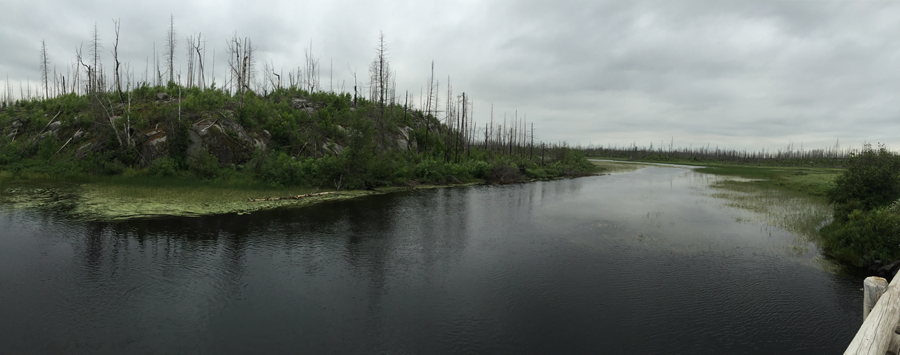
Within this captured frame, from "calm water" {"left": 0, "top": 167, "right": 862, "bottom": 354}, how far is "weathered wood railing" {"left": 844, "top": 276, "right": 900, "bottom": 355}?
3.86 meters

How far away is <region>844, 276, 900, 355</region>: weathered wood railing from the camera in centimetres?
414

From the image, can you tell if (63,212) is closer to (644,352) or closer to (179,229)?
(179,229)

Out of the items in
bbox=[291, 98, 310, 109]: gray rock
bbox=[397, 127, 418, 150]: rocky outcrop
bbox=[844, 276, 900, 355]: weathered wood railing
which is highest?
Result: bbox=[291, 98, 310, 109]: gray rock

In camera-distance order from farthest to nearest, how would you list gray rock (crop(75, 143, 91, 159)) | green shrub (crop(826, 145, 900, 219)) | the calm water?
gray rock (crop(75, 143, 91, 159))
green shrub (crop(826, 145, 900, 219))
the calm water

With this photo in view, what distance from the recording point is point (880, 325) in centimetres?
440

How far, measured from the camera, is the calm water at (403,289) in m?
8.68

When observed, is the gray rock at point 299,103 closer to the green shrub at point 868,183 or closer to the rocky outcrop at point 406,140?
the rocky outcrop at point 406,140

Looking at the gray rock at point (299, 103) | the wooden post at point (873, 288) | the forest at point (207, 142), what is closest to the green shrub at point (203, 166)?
the forest at point (207, 142)

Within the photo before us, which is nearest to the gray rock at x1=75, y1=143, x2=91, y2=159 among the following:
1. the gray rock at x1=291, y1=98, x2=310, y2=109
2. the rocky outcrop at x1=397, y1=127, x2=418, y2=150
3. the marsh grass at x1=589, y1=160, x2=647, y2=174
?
the gray rock at x1=291, y1=98, x2=310, y2=109

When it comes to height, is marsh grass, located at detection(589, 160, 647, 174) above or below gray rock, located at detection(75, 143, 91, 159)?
below

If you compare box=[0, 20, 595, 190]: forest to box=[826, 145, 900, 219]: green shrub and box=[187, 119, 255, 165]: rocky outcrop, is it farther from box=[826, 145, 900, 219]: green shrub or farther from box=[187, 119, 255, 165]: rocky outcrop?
box=[826, 145, 900, 219]: green shrub

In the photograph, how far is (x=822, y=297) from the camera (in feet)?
38.3

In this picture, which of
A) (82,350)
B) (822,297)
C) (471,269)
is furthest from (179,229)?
(822,297)

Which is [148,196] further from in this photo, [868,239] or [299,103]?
[868,239]
